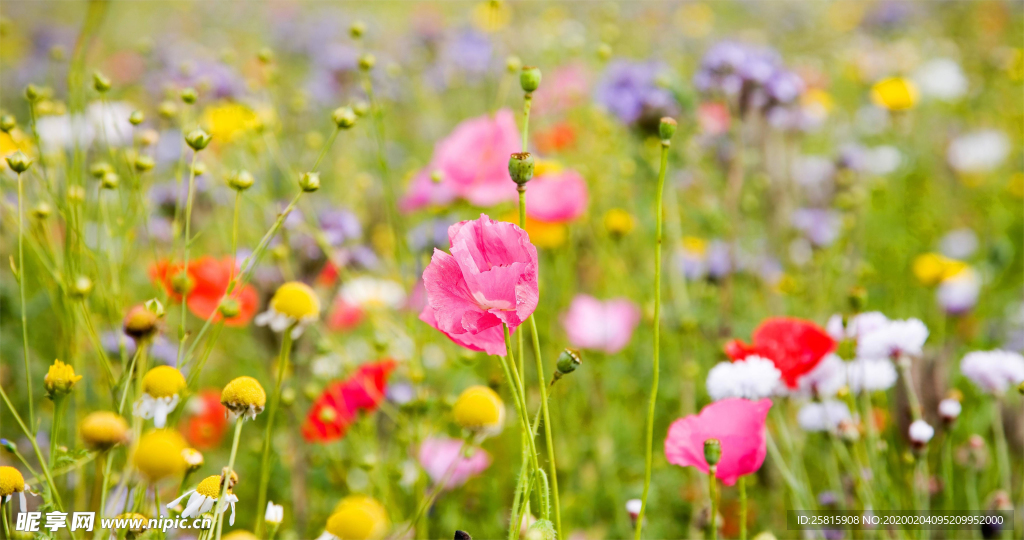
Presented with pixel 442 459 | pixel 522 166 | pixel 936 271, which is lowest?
pixel 442 459

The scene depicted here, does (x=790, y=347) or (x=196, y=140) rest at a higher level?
(x=196, y=140)

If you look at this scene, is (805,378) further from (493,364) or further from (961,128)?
(961,128)

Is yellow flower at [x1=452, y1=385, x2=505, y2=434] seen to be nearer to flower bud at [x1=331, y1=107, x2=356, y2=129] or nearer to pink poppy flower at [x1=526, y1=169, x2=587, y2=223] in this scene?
flower bud at [x1=331, y1=107, x2=356, y2=129]

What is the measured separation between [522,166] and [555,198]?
0.63 metres

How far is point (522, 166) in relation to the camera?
468 mm

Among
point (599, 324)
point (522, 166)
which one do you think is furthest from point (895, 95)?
point (522, 166)

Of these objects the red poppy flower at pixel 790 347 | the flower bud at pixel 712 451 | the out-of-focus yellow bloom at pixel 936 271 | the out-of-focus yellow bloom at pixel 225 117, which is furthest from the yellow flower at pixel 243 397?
the out-of-focus yellow bloom at pixel 936 271

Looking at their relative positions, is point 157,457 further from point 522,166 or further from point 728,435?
point 728,435

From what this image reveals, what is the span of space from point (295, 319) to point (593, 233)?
90cm

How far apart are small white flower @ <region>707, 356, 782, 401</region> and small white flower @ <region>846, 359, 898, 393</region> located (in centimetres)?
17

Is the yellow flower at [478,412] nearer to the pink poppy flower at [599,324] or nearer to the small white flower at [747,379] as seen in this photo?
the small white flower at [747,379]

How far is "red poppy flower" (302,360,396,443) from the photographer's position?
843 millimetres

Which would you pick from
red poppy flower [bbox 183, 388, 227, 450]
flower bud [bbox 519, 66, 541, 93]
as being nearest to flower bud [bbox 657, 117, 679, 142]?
flower bud [bbox 519, 66, 541, 93]

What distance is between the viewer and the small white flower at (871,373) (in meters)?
0.75
